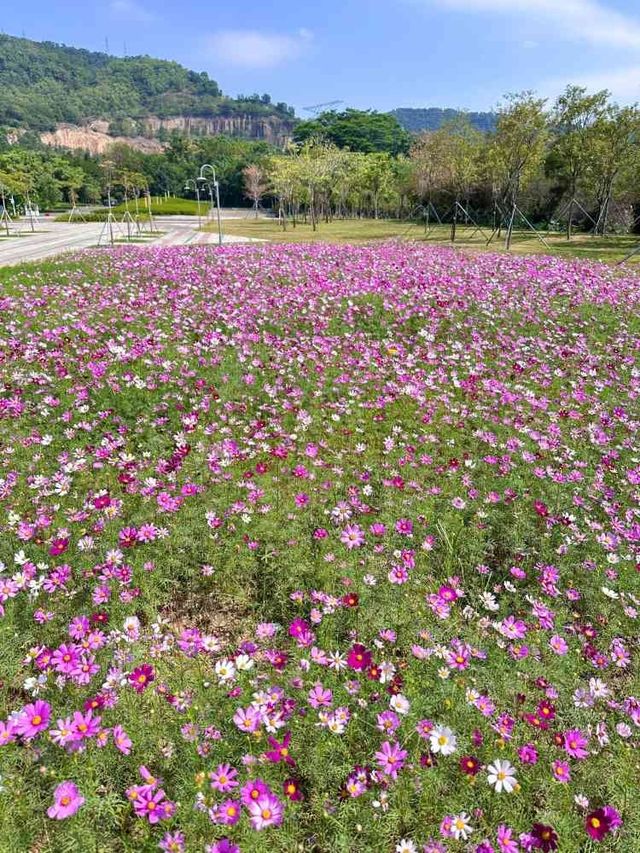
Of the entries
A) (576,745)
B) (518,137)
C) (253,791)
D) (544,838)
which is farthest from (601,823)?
(518,137)

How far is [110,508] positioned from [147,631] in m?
1.13

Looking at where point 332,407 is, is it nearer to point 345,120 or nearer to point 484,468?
point 484,468

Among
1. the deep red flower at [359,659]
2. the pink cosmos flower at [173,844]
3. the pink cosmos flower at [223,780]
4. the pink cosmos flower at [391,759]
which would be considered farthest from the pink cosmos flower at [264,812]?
the deep red flower at [359,659]

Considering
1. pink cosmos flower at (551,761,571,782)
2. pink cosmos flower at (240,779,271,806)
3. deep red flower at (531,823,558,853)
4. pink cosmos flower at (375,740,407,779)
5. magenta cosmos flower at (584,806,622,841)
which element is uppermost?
pink cosmos flower at (240,779,271,806)

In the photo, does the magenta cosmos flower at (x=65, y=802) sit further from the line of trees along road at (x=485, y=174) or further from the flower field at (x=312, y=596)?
the line of trees along road at (x=485, y=174)

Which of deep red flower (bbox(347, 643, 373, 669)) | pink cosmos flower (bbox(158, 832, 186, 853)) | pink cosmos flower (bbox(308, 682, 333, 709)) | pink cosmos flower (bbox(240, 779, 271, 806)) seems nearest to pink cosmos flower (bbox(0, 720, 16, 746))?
pink cosmos flower (bbox(158, 832, 186, 853))

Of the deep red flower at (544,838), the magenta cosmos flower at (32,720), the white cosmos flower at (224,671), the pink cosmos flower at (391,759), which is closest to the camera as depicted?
the deep red flower at (544,838)

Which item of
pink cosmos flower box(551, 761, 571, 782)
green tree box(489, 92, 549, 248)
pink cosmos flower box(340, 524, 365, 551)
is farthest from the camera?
green tree box(489, 92, 549, 248)

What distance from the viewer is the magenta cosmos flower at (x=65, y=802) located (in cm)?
210

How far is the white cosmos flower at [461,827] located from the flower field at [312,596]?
0.14 ft

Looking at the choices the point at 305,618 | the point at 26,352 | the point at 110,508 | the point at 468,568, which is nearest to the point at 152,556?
the point at 110,508

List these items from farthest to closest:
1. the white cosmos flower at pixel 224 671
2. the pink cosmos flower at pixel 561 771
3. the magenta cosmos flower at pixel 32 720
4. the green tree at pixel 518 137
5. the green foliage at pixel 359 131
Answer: the green foliage at pixel 359 131 < the green tree at pixel 518 137 < the white cosmos flower at pixel 224 671 < the pink cosmos flower at pixel 561 771 < the magenta cosmos flower at pixel 32 720

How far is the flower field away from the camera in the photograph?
249 cm

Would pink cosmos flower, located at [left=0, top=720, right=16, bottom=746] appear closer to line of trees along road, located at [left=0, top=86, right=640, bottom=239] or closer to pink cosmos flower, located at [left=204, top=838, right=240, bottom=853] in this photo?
pink cosmos flower, located at [left=204, top=838, right=240, bottom=853]
